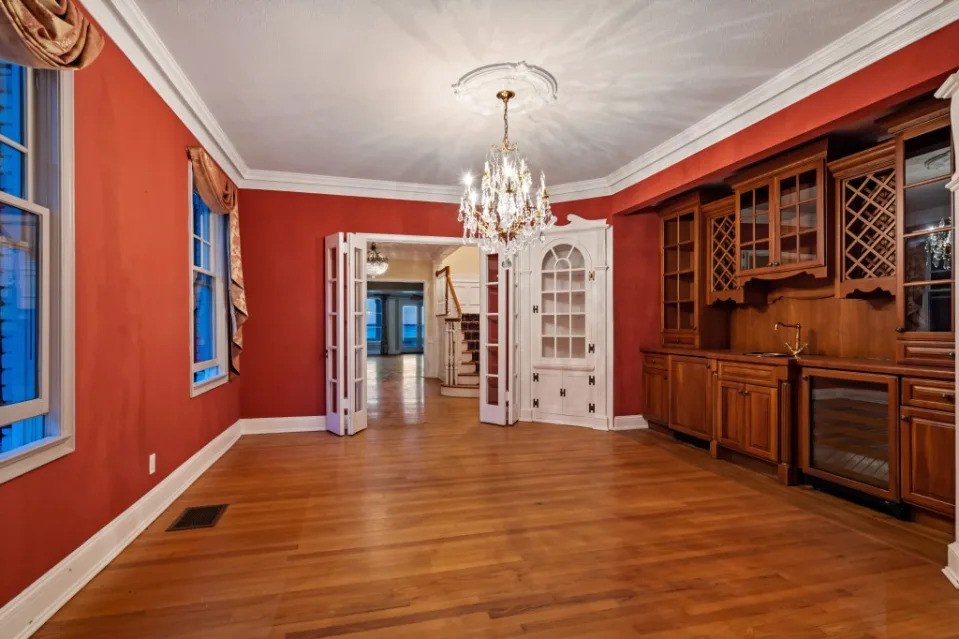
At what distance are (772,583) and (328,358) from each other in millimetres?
4460

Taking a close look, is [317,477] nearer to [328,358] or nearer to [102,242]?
[328,358]

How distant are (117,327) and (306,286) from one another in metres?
2.94

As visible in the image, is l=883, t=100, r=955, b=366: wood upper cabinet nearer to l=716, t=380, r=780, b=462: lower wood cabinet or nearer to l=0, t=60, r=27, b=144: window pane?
l=716, t=380, r=780, b=462: lower wood cabinet

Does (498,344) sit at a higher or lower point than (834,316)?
lower

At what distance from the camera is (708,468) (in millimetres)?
4090

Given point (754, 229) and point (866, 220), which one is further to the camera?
point (754, 229)

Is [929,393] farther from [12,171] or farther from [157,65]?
[157,65]

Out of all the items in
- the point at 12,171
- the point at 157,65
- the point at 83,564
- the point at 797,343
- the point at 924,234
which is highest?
the point at 157,65

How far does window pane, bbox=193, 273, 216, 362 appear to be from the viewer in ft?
13.9

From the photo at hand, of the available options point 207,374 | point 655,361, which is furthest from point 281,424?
point 655,361

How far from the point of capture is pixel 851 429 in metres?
3.28

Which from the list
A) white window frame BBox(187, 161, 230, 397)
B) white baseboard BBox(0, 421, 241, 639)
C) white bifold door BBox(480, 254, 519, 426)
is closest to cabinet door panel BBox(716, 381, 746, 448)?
white bifold door BBox(480, 254, 519, 426)

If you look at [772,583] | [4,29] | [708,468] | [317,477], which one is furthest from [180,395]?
[708,468]

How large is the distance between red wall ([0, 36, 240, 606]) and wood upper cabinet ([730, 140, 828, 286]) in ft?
14.6
